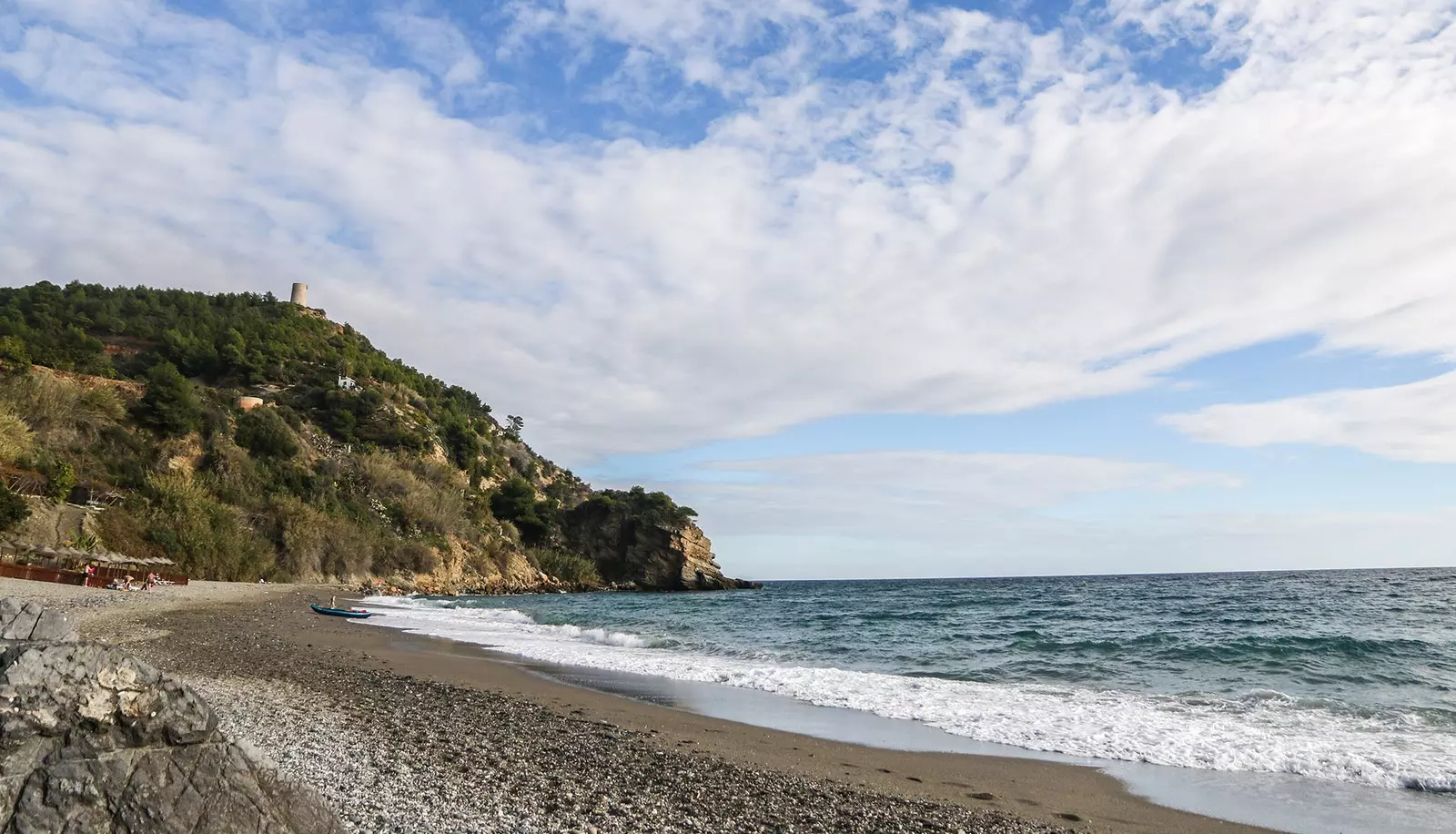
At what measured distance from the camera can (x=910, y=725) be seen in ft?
37.0

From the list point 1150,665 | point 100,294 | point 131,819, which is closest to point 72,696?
point 131,819

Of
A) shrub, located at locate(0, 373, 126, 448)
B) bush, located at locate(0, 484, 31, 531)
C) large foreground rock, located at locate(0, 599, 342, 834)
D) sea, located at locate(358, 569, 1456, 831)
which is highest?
shrub, located at locate(0, 373, 126, 448)

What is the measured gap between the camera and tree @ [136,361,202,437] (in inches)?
1903

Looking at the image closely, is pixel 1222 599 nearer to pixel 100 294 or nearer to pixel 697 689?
pixel 697 689

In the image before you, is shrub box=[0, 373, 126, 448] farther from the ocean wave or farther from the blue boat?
the ocean wave

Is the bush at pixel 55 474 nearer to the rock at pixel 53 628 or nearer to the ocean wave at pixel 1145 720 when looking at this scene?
the ocean wave at pixel 1145 720

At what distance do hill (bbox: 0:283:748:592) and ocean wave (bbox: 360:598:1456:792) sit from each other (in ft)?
115

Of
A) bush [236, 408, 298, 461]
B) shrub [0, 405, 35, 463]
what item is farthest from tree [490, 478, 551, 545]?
shrub [0, 405, 35, 463]

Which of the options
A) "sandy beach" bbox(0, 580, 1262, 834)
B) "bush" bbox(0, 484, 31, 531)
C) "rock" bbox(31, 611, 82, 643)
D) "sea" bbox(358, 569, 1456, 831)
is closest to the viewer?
"rock" bbox(31, 611, 82, 643)

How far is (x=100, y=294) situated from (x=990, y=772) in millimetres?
97166

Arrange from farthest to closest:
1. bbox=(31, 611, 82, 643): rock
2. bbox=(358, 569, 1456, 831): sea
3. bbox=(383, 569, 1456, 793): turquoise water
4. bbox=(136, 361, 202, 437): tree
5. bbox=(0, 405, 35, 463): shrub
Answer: bbox=(136, 361, 202, 437): tree → bbox=(0, 405, 35, 463): shrub → bbox=(383, 569, 1456, 793): turquoise water → bbox=(358, 569, 1456, 831): sea → bbox=(31, 611, 82, 643): rock

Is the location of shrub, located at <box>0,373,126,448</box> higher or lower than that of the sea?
higher

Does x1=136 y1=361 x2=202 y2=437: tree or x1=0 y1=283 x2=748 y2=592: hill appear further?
x1=136 y1=361 x2=202 y2=437: tree

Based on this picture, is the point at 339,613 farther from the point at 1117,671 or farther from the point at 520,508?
the point at 520,508
